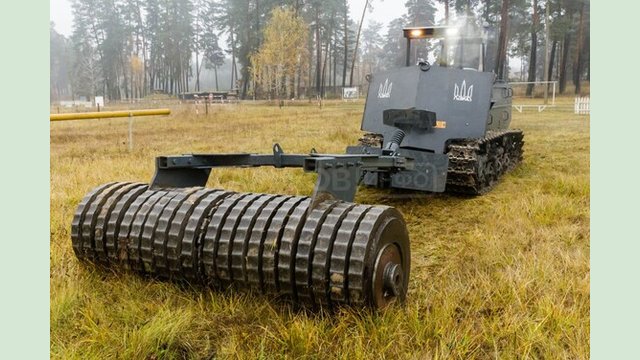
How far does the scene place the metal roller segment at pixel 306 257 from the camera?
250cm

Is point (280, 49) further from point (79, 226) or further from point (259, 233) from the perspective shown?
point (259, 233)

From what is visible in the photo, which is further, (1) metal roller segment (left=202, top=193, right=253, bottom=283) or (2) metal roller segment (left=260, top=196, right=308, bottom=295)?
(1) metal roller segment (left=202, top=193, right=253, bottom=283)

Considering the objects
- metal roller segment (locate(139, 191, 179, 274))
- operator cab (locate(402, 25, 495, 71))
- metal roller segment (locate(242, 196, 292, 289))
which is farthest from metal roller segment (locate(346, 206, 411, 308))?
operator cab (locate(402, 25, 495, 71))

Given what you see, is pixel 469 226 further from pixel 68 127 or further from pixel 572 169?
pixel 68 127

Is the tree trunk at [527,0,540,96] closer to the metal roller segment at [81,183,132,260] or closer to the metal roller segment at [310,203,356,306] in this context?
the metal roller segment at [310,203,356,306]

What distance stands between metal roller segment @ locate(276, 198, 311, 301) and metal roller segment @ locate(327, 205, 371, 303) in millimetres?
199

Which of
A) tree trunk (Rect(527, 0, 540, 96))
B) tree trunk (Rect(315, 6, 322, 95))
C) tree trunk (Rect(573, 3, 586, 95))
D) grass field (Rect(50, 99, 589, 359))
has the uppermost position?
tree trunk (Rect(527, 0, 540, 96))

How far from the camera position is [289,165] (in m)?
3.44

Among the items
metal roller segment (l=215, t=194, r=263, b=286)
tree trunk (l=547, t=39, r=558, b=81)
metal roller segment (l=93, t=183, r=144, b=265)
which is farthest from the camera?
tree trunk (l=547, t=39, r=558, b=81)

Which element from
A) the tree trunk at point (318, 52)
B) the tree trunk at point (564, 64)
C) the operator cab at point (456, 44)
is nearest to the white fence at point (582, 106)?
the tree trunk at point (564, 64)

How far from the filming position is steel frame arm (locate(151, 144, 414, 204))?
9.26 feet

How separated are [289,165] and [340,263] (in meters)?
1.17

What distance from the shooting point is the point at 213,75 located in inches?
439

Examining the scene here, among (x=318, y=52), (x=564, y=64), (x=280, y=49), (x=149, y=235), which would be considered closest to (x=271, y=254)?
(x=149, y=235)
